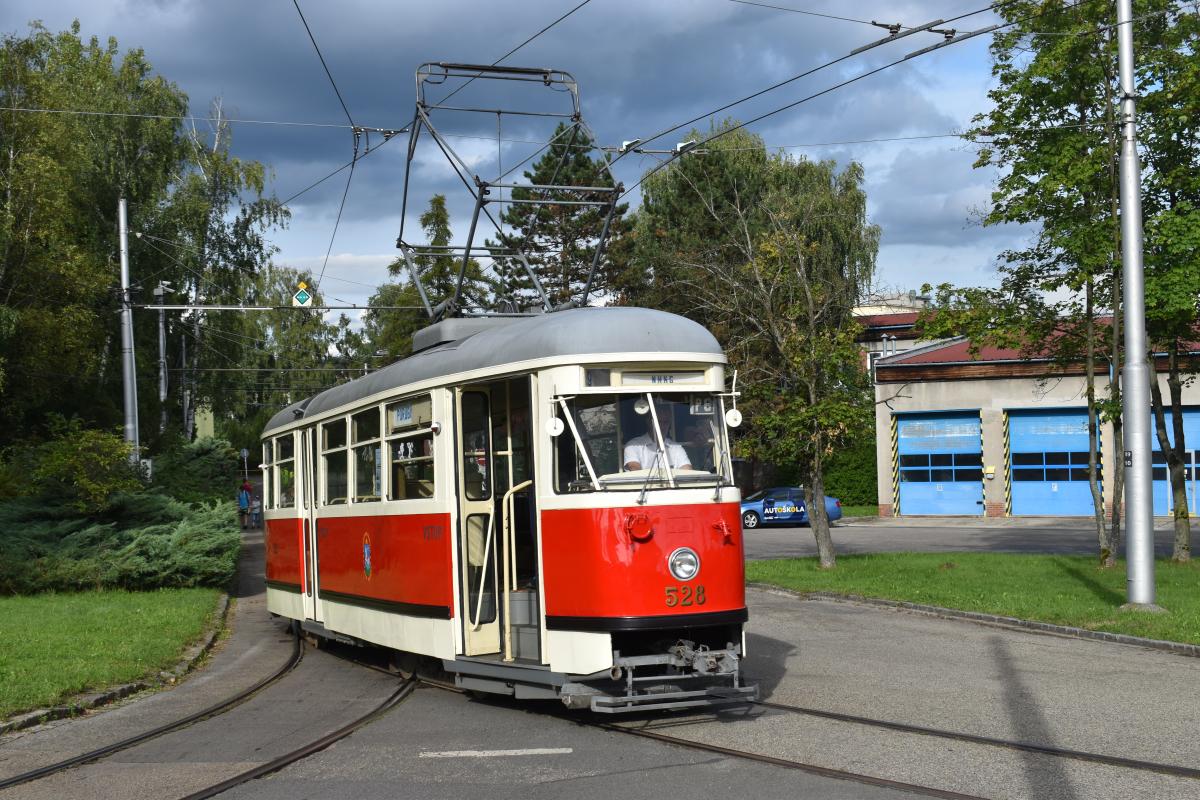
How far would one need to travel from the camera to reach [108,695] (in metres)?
11.4

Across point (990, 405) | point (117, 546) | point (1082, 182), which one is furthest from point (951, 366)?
point (117, 546)

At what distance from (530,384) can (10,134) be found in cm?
2232

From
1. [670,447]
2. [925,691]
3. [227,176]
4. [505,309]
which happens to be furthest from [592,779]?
[227,176]

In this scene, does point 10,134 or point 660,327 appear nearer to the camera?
point 660,327

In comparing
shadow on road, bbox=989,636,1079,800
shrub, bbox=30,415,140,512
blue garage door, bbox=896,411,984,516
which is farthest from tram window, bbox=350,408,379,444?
blue garage door, bbox=896,411,984,516

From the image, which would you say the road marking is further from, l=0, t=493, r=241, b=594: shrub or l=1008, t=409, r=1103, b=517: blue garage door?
l=1008, t=409, r=1103, b=517: blue garage door

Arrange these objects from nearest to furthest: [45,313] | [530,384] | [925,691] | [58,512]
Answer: [530,384], [925,691], [58,512], [45,313]

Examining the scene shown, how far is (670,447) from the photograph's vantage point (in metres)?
9.33

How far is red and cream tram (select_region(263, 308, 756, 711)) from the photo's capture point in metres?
9.02

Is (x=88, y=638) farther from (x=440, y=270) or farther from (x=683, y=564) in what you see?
(x=440, y=270)

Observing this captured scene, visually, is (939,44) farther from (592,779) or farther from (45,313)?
(45,313)

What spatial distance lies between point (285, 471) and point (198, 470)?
2000cm

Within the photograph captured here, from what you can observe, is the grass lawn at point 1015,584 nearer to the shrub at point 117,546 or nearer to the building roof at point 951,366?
the shrub at point 117,546

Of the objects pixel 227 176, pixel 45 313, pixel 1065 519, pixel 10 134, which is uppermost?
pixel 227 176
